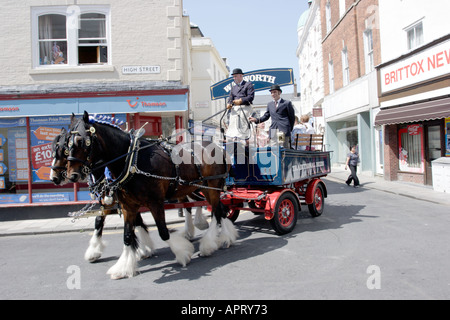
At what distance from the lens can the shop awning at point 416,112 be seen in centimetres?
990

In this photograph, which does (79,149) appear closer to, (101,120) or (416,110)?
(101,120)

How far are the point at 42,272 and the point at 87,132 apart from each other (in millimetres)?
2228

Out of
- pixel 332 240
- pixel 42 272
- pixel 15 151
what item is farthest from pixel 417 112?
pixel 15 151

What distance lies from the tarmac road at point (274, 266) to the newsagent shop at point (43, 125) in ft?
8.31

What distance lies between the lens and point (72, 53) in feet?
32.0

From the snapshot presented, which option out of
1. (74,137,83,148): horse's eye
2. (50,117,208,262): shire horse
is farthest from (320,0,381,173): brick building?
(74,137,83,148): horse's eye

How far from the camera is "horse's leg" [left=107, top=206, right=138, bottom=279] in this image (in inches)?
165

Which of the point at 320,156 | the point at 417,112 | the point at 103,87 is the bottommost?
the point at 320,156

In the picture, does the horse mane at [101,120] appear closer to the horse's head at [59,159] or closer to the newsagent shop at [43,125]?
the horse's head at [59,159]

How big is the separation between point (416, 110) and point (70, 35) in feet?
37.1

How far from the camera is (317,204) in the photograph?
7.41m

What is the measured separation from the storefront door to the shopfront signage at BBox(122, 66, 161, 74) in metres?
9.53

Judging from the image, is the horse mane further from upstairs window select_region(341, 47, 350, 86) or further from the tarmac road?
upstairs window select_region(341, 47, 350, 86)

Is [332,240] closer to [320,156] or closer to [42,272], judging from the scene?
[320,156]
